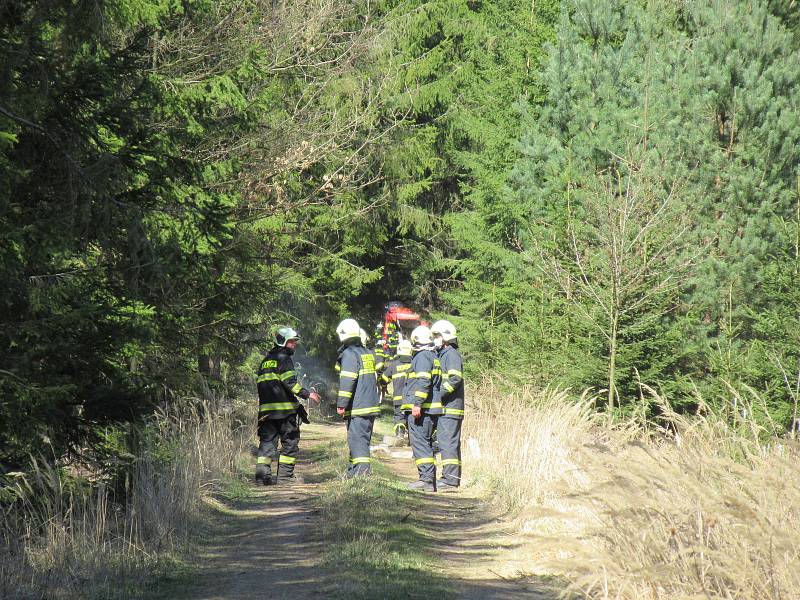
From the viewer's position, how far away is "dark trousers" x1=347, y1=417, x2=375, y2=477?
1290 centimetres

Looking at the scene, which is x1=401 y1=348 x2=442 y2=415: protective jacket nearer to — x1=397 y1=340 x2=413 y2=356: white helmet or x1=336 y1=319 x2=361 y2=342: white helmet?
x1=336 y1=319 x2=361 y2=342: white helmet

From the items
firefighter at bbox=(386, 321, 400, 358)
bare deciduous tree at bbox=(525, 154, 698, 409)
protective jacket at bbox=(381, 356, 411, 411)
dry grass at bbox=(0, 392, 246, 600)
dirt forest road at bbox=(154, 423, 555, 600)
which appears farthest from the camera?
firefighter at bbox=(386, 321, 400, 358)

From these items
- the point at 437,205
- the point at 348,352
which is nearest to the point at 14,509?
the point at 348,352

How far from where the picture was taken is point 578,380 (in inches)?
650

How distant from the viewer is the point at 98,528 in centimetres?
802

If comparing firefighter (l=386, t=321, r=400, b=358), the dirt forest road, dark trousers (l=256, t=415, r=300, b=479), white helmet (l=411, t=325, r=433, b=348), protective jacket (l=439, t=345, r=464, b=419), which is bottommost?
the dirt forest road

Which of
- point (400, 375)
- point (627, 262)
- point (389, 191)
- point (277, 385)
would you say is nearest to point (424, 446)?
point (277, 385)

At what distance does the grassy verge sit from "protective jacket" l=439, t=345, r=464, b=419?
1524 mm

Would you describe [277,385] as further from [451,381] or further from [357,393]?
[451,381]

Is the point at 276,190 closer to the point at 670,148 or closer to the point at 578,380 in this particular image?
the point at 578,380

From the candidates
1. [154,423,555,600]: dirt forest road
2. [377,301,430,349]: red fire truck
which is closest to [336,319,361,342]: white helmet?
[154,423,555,600]: dirt forest road

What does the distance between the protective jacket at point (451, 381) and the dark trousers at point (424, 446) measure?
0.31 m

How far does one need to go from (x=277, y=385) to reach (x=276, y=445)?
790mm

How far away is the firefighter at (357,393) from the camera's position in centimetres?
1288
